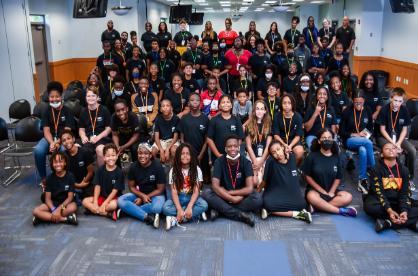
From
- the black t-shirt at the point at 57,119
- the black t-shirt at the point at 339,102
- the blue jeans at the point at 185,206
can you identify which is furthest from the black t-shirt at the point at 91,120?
the black t-shirt at the point at 339,102

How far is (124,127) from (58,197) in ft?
4.62

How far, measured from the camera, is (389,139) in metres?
5.39

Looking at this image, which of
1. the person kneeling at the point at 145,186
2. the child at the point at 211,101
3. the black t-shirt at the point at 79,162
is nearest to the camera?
the person kneeling at the point at 145,186

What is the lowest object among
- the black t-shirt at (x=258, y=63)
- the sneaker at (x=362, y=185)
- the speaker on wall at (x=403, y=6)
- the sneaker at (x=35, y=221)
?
the sneaker at (x=35, y=221)

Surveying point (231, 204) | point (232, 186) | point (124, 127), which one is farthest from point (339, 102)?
point (124, 127)

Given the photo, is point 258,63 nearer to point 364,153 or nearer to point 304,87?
point 304,87

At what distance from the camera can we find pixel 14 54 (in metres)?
8.45

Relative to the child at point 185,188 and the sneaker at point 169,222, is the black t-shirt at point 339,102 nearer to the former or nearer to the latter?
the child at point 185,188

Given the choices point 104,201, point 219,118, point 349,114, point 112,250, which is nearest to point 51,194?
point 104,201

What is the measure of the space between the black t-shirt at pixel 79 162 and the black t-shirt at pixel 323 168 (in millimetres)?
2598

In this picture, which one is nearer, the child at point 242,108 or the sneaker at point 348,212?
the sneaker at point 348,212

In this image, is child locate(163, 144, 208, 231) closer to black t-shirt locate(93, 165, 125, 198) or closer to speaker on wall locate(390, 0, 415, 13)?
black t-shirt locate(93, 165, 125, 198)

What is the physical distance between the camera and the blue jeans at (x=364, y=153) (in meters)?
5.11

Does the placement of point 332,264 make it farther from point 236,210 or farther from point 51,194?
point 51,194
